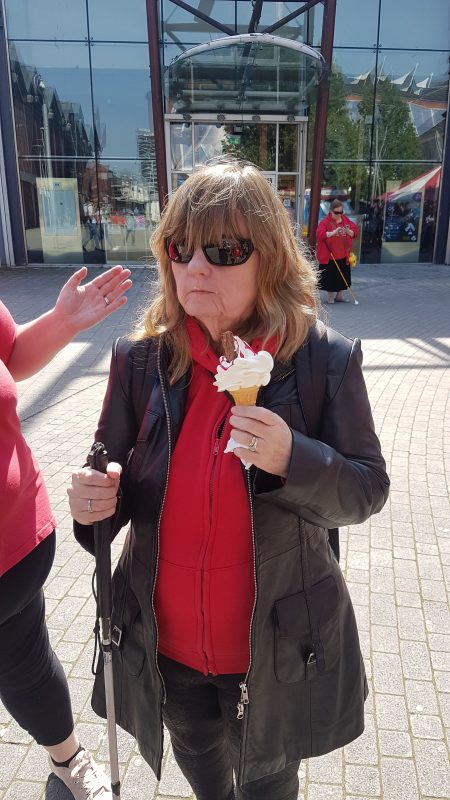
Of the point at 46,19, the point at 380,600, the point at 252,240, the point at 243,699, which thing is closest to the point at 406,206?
the point at 46,19

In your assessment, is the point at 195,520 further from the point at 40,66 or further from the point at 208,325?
the point at 40,66

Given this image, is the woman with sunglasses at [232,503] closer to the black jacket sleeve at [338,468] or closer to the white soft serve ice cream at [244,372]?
the black jacket sleeve at [338,468]

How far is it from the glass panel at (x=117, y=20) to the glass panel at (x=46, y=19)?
0.29 m

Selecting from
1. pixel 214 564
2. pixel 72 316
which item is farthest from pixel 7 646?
pixel 72 316

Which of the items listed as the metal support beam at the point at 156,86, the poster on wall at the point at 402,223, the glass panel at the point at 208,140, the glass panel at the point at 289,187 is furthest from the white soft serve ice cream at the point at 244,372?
the poster on wall at the point at 402,223

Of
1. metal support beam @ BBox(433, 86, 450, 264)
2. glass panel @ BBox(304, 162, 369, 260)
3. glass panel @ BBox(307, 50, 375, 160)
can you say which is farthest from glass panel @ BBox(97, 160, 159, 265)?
metal support beam @ BBox(433, 86, 450, 264)

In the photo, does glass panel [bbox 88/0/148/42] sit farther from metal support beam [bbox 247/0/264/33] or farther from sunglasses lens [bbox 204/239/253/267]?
sunglasses lens [bbox 204/239/253/267]

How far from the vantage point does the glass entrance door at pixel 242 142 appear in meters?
17.5

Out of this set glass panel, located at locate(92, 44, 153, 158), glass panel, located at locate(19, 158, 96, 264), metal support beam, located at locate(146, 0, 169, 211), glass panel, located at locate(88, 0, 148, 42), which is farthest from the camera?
glass panel, located at locate(19, 158, 96, 264)

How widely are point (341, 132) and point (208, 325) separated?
18701 mm

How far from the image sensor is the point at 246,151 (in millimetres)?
17797

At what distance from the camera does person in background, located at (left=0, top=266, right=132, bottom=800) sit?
1.88 meters

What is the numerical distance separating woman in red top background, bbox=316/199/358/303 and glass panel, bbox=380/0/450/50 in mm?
8811

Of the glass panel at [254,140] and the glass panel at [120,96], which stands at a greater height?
the glass panel at [120,96]
